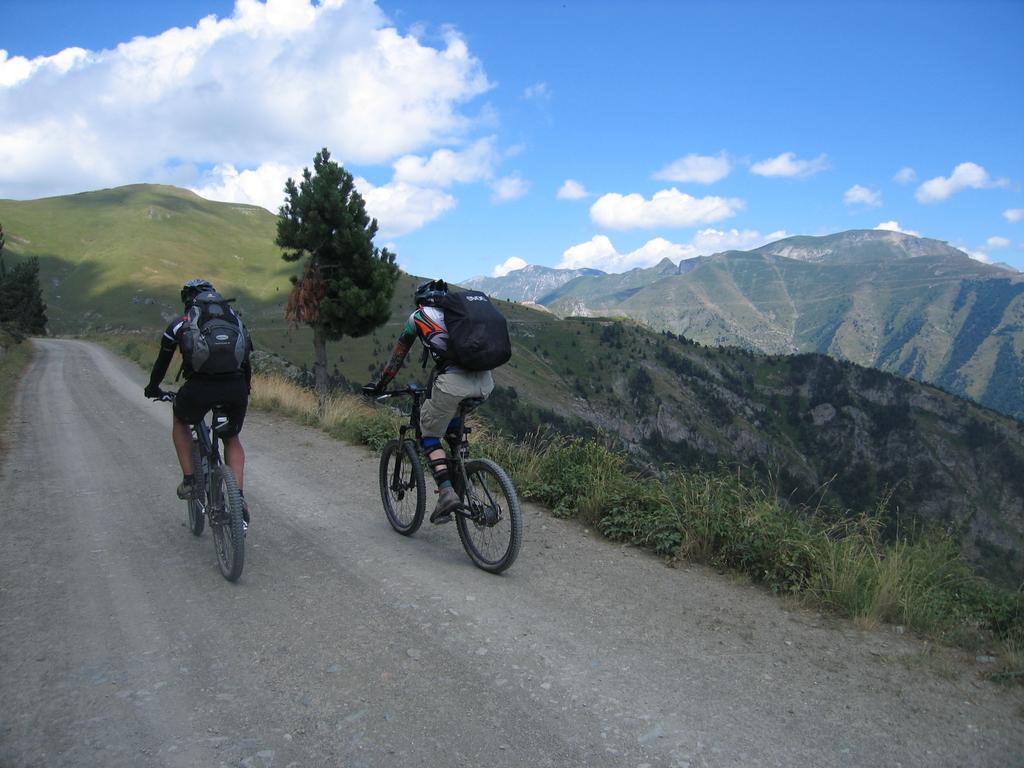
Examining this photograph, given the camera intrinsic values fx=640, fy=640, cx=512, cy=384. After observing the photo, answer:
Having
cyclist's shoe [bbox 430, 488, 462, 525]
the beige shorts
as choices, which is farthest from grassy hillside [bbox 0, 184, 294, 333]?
cyclist's shoe [bbox 430, 488, 462, 525]

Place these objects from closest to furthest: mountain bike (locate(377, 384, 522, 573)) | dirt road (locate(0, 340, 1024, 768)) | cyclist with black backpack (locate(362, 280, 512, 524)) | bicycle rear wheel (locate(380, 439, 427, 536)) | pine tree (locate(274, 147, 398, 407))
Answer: dirt road (locate(0, 340, 1024, 768)) → cyclist with black backpack (locate(362, 280, 512, 524)) → mountain bike (locate(377, 384, 522, 573)) → bicycle rear wheel (locate(380, 439, 427, 536)) → pine tree (locate(274, 147, 398, 407))

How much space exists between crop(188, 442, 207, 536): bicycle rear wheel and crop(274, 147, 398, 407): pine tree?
1664 cm

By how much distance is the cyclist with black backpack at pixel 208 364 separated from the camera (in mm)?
4617

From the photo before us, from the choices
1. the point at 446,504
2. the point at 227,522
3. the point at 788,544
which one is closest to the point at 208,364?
the point at 227,522

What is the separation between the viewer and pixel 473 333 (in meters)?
4.59

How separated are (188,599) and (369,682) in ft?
5.83

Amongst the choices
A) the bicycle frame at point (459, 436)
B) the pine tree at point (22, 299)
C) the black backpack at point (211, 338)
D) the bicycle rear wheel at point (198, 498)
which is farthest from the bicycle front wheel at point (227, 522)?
the pine tree at point (22, 299)

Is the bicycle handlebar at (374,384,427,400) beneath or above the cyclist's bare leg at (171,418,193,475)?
above

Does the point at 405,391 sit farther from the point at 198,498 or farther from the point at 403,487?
the point at 198,498

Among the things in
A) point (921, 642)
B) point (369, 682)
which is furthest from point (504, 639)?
point (921, 642)

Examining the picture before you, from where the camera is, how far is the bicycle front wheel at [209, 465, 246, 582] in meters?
4.50

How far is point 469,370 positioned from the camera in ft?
15.8

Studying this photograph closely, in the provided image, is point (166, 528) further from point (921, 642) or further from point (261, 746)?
point (921, 642)

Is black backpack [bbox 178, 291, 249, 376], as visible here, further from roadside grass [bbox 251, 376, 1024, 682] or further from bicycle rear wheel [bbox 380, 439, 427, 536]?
roadside grass [bbox 251, 376, 1024, 682]
